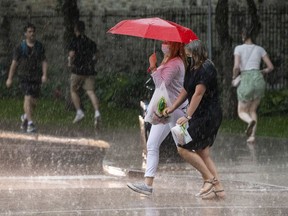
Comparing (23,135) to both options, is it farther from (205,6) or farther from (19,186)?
(205,6)

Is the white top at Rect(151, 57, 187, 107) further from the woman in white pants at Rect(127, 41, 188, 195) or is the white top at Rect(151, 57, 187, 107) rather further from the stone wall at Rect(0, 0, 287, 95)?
the stone wall at Rect(0, 0, 287, 95)

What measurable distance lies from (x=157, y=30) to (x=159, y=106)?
36.9 inches

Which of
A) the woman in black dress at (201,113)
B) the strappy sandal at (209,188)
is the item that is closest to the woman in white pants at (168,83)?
the woman in black dress at (201,113)

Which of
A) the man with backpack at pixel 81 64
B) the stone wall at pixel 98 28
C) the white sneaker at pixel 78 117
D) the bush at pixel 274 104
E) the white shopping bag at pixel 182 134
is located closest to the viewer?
the white shopping bag at pixel 182 134

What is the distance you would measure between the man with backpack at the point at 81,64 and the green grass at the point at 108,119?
0.56 metres

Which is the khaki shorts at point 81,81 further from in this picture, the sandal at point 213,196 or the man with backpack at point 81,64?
the sandal at point 213,196

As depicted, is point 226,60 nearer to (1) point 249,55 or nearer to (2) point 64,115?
(2) point 64,115

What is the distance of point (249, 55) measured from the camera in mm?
19703

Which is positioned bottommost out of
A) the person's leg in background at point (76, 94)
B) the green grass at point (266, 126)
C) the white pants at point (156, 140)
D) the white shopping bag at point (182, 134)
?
the green grass at point (266, 126)

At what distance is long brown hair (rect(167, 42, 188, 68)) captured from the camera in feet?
42.7

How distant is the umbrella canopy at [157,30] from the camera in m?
12.9

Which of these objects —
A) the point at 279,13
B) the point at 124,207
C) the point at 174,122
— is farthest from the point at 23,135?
the point at 279,13

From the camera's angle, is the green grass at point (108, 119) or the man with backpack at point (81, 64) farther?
the man with backpack at point (81, 64)

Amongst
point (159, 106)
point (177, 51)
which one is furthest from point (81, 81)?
point (159, 106)
